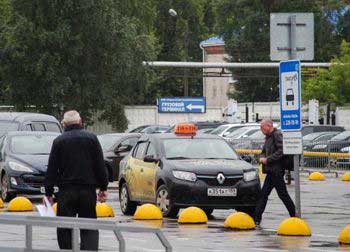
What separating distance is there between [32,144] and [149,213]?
784 centimetres

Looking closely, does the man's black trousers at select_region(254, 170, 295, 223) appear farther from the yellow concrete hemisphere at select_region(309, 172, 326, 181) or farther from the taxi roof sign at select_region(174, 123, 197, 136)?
the yellow concrete hemisphere at select_region(309, 172, 326, 181)

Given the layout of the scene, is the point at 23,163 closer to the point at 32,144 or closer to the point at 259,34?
the point at 32,144

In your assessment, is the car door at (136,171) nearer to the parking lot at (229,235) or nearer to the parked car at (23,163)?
the parking lot at (229,235)

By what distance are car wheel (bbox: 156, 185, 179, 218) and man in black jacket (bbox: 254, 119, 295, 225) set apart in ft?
6.01

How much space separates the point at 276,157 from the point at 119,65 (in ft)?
148

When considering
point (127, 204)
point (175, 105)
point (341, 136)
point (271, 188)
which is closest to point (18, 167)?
point (127, 204)

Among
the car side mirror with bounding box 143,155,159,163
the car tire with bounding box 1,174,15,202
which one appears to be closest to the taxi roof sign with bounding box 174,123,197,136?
the car side mirror with bounding box 143,155,159,163

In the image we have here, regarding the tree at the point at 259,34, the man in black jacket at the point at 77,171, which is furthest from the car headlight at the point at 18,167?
the tree at the point at 259,34

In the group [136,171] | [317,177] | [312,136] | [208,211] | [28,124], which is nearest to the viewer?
[208,211]

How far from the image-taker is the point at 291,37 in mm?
19969

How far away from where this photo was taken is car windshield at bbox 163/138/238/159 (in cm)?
2231

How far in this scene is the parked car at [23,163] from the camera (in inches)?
1062

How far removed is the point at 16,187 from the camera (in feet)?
88.7

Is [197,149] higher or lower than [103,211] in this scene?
higher
